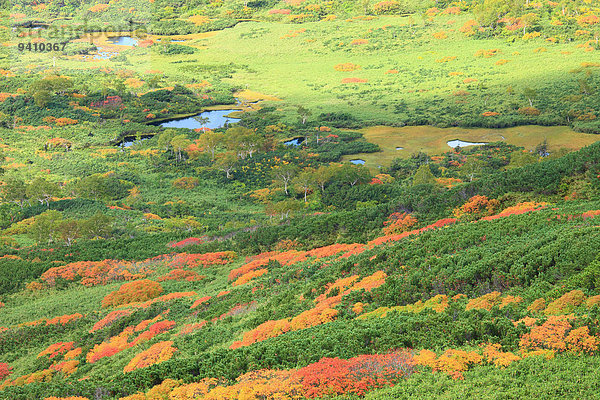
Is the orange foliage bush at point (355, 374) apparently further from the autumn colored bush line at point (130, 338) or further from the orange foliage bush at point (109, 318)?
the orange foliage bush at point (109, 318)

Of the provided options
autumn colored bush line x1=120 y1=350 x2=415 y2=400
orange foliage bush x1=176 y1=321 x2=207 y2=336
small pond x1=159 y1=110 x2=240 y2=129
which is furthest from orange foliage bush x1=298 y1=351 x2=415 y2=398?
small pond x1=159 y1=110 x2=240 y2=129

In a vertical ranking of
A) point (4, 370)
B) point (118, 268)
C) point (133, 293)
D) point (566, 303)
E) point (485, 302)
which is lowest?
point (118, 268)

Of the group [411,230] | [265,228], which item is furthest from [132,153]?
[411,230]

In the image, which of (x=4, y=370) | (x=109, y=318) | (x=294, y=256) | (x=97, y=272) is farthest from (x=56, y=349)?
(x=294, y=256)

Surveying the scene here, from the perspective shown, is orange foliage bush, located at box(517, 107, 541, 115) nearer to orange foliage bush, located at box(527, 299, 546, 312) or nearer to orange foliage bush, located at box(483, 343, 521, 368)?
orange foliage bush, located at box(527, 299, 546, 312)

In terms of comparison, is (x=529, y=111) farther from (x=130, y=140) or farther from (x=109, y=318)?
(x=109, y=318)

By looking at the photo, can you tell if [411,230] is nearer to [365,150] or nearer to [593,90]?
[365,150]
